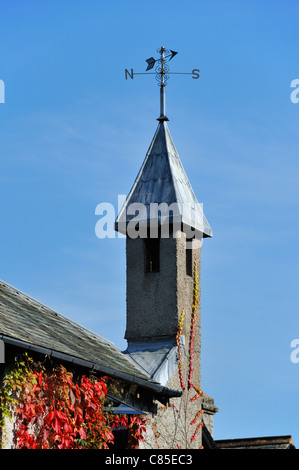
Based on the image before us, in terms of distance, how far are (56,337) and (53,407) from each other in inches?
56.2

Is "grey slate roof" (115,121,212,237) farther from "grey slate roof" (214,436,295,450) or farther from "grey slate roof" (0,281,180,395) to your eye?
"grey slate roof" (214,436,295,450)

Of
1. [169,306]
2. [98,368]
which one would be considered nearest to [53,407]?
[98,368]

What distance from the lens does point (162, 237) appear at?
48.1 feet

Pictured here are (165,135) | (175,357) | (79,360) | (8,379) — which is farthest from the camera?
(165,135)

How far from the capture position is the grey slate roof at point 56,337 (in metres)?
10.3

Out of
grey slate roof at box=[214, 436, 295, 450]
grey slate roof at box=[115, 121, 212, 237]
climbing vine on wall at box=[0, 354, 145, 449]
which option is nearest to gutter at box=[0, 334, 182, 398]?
climbing vine on wall at box=[0, 354, 145, 449]

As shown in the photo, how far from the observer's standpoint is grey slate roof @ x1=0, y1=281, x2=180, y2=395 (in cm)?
1026

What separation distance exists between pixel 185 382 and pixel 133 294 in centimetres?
167

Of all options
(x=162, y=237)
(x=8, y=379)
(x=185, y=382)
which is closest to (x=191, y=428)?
(x=185, y=382)

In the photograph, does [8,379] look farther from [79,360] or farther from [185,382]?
[185,382]

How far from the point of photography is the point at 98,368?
11.1m

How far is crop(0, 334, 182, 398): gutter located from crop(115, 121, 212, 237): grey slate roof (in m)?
2.88
